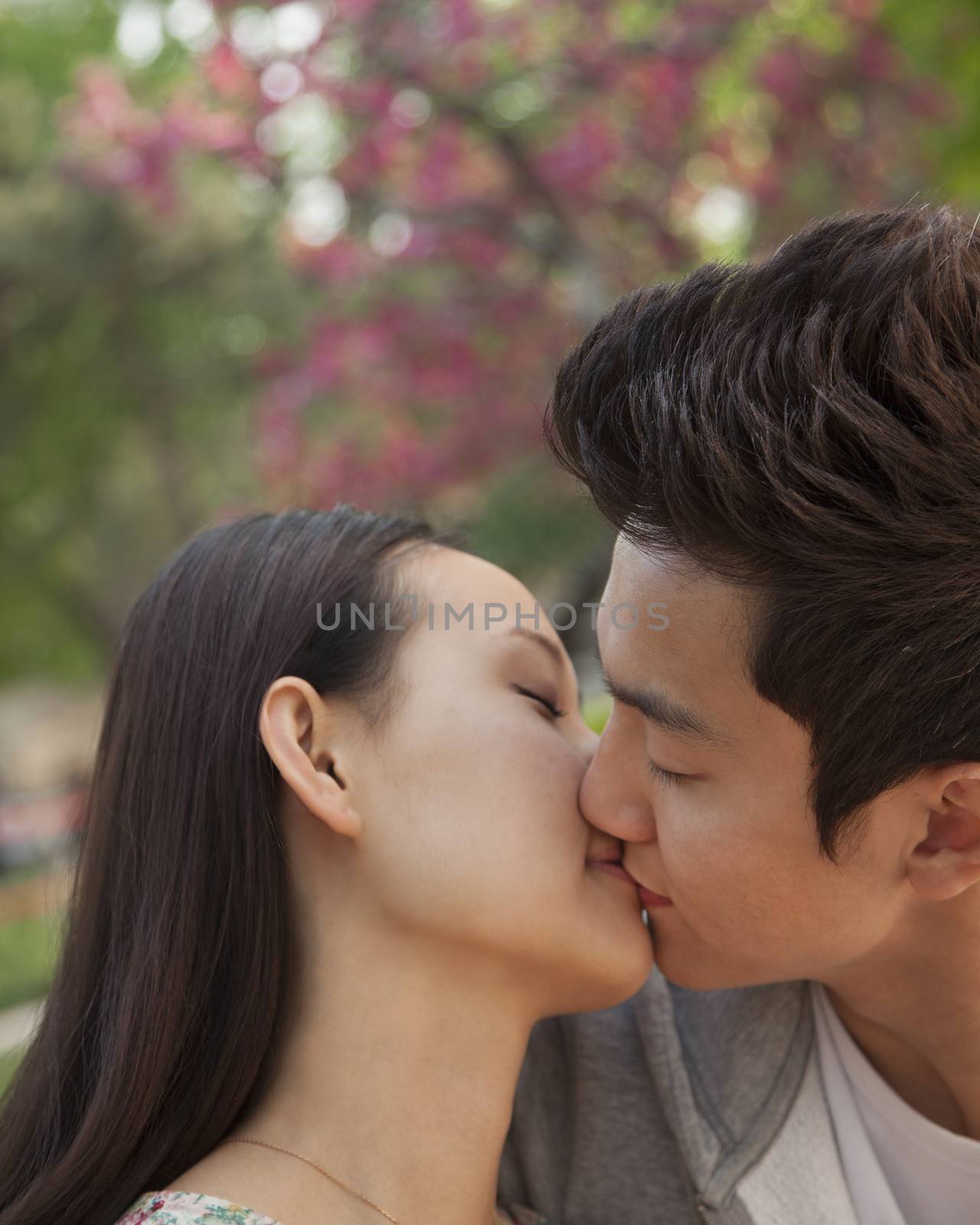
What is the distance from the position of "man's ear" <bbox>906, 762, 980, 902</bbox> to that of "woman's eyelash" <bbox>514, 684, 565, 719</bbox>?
670 millimetres

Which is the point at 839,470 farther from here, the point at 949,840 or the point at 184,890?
the point at 184,890

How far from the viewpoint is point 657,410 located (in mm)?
1780

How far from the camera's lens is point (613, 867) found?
7.18ft

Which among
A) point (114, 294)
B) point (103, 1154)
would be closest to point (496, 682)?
point (103, 1154)

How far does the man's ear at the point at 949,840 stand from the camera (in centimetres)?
179

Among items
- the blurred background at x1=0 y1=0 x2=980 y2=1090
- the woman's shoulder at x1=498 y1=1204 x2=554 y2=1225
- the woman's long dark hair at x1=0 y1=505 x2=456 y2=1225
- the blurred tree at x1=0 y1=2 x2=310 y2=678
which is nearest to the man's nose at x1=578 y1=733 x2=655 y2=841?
the woman's long dark hair at x1=0 y1=505 x2=456 y2=1225

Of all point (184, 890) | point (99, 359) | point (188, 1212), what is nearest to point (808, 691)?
point (184, 890)

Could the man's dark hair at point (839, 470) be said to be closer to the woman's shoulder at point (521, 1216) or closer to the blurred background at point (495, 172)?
the woman's shoulder at point (521, 1216)

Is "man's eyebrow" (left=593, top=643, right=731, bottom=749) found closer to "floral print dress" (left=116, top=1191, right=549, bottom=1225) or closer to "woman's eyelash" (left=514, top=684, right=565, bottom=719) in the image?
"woman's eyelash" (left=514, top=684, right=565, bottom=719)

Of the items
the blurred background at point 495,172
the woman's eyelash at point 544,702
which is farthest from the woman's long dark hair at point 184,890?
the blurred background at point 495,172

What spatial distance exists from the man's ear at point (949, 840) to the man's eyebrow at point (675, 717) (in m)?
0.31

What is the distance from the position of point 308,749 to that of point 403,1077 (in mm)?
553

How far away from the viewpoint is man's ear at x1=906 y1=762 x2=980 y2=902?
1.79 metres

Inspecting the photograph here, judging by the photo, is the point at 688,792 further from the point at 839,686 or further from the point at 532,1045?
the point at 532,1045
